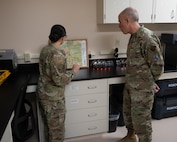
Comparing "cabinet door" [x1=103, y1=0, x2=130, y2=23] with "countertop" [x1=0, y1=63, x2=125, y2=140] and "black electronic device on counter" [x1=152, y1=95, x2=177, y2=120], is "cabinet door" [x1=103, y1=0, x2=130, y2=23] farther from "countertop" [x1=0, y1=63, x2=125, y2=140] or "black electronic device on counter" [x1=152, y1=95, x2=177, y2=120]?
"black electronic device on counter" [x1=152, y1=95, x2=177, y2=120]

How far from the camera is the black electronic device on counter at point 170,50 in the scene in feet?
8.96

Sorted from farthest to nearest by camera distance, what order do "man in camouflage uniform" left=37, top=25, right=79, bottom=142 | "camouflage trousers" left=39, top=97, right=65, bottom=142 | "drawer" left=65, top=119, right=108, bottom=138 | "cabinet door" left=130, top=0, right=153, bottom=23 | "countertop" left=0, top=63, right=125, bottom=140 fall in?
"cabinet door" left=130, top=0, right=153, bottom=23, "drawer" left=65, top=119, right=108, bottom=138, "camouflage trousers" left=39, top=97, right=65, bottom=142, "man in camouflage uniform" left=37, top=25, right=79, bottom=142, "countertop" left=0, top=63, right=125, bottom=140

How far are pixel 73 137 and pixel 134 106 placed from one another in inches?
36.4

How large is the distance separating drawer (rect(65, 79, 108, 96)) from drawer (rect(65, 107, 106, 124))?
0.25 metres

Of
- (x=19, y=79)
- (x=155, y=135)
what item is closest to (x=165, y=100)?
(x=155, y=135)

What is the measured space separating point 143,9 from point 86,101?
1447mm

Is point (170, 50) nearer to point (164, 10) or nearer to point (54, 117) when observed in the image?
point (164, 10)

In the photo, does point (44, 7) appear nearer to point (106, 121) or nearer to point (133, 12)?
point (133, 12)

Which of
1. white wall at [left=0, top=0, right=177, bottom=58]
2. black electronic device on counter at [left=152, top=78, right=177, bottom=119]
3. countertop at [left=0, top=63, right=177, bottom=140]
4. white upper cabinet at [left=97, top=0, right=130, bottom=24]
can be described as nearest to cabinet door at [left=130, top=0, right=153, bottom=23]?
white upper cabinet at [left=97, top=0, right=130, bottom=24]

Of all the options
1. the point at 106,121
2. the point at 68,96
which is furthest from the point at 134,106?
the point at 68,96

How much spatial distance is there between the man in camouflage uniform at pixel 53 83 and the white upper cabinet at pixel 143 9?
32.9 inches

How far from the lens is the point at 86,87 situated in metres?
2.25

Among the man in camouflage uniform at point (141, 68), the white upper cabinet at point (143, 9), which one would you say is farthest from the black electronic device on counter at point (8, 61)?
the man in camouflage uniform at point (141, 68)

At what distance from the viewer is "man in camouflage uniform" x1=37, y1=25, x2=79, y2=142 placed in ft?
6.02
